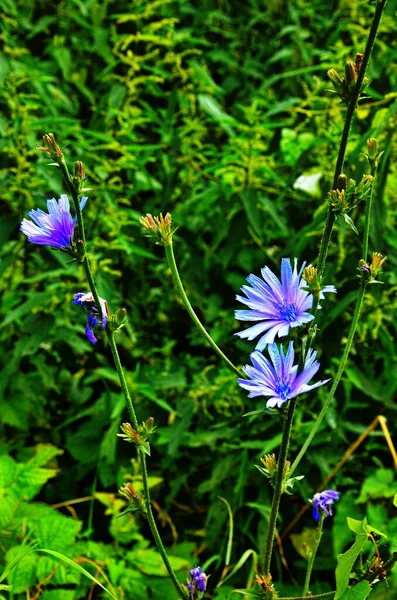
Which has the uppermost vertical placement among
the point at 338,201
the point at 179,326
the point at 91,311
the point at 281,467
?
the point at 338,201

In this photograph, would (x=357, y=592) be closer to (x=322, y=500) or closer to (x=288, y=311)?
(x=322, y=500)

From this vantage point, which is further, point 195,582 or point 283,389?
point 195,582

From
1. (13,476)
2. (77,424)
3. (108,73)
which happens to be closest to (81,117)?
(108,73)

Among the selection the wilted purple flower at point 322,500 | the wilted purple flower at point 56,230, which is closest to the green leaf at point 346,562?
the wilted purple flower at point 322,500

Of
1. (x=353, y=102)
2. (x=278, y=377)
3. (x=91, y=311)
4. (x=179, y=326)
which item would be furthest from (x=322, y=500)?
(x=179, y=326)

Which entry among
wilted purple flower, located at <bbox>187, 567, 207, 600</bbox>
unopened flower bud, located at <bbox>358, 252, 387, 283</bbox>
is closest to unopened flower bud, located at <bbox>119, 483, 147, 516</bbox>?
wilted purple flower, located at <bbox>187, 567, 207, 600</bbox>

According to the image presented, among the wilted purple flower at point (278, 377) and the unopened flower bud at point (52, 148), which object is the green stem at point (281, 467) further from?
the unopened flower bud at point (52, 148)
